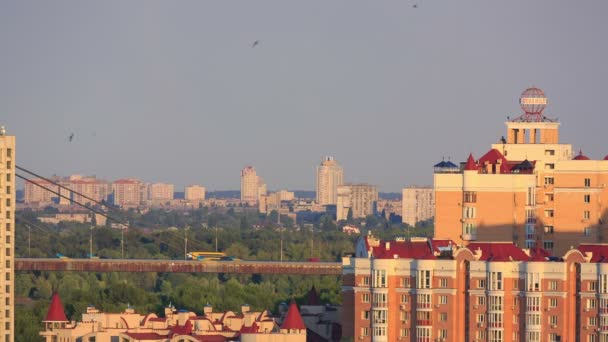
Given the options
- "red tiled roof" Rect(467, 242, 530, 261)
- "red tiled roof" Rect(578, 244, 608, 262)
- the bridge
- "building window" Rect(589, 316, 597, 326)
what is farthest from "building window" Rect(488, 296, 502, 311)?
the bridge

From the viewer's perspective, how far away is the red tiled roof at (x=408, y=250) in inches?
4473

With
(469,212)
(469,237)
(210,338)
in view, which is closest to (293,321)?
(210,338)

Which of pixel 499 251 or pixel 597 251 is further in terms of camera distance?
pixel 499 251

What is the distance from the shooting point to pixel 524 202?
124000 mm

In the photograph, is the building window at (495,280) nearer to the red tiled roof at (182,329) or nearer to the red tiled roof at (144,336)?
the red tiled roof at (182,329)

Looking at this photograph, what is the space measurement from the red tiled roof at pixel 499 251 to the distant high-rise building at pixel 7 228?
70.0 ft

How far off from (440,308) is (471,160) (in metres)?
15.1

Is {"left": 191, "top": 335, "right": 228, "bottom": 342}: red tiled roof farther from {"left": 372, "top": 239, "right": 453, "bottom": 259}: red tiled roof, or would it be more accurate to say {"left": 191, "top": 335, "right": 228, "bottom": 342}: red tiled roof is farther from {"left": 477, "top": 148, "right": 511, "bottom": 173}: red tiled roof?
{"left": 477, "top": 148, "right": 511, "bottom": 173}: red tiled roof

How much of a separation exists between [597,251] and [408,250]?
8.40 m

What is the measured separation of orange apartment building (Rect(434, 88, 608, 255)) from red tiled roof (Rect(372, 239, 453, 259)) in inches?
297

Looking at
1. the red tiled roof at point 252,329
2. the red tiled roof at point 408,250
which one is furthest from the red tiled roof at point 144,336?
the red tiled roof at point 408,250

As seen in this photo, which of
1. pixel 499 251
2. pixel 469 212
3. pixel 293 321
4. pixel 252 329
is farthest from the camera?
A: pixel 469 212

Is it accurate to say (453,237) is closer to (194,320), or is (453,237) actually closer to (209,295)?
(194,320)

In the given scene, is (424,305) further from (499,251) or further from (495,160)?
(495,160)
